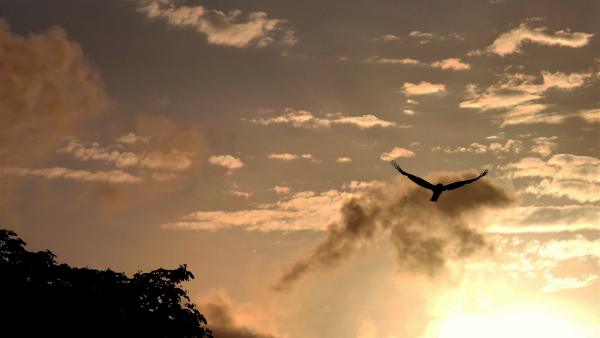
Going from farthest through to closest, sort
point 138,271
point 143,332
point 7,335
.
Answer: point 138,271
point 143,332
point 7,335

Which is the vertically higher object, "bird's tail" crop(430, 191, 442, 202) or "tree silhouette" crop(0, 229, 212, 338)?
"bird's tail" crop(430, 191, 442, 202)

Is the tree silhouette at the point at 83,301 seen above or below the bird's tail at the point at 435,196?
below

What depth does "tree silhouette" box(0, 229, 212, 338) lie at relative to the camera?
126ft

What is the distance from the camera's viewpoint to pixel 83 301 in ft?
131

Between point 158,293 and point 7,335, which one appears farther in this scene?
Result: point 158,293

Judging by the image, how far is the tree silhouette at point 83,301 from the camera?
38.3 metres

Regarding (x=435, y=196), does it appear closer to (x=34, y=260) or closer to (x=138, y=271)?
(x=138, y=271)

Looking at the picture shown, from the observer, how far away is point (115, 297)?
134 ft

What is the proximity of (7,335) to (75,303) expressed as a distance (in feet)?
11.2

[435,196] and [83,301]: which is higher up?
[435,196]

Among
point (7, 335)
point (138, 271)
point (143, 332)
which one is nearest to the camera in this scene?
point (7, 335)

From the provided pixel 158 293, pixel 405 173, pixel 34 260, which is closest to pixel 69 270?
pixel 34 260

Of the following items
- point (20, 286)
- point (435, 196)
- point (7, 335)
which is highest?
point (435, 196)

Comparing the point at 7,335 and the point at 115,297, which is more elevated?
the point at 115,297
